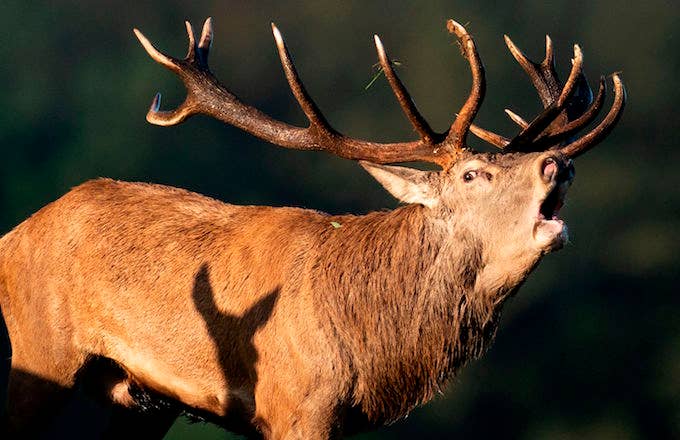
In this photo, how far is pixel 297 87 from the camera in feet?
16.3

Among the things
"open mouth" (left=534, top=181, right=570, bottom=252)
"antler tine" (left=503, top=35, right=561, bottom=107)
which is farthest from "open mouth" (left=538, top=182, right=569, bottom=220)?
"antler tine" (left=503, top=35, right=561, bottom=107)

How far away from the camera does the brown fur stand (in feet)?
15.7

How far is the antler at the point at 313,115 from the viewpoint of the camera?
4887 millimetres

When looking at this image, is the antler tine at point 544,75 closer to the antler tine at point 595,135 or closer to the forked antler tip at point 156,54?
the antler tine at point 595,135

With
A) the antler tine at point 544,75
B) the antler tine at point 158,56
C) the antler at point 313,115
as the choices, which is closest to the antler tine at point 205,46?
the antler at point 313,115

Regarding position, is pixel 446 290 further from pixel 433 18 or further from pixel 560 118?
pixel 433 18

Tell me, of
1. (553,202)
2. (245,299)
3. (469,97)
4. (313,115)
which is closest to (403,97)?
(469,97)

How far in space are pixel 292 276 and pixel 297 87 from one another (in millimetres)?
685

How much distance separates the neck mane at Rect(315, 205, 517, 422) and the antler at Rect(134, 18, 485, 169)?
239 millimetres

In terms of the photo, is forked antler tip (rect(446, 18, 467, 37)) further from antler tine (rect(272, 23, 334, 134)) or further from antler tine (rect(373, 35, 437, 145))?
antler tine (rect(272, 23, 334, 134))

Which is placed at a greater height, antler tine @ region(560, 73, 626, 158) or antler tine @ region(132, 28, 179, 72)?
antler tine @ region(560, 73, 626, 158)

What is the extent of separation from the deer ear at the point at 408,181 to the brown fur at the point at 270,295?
13mm

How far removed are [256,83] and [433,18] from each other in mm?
1037

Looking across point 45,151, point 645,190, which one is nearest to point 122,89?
point 45,151
